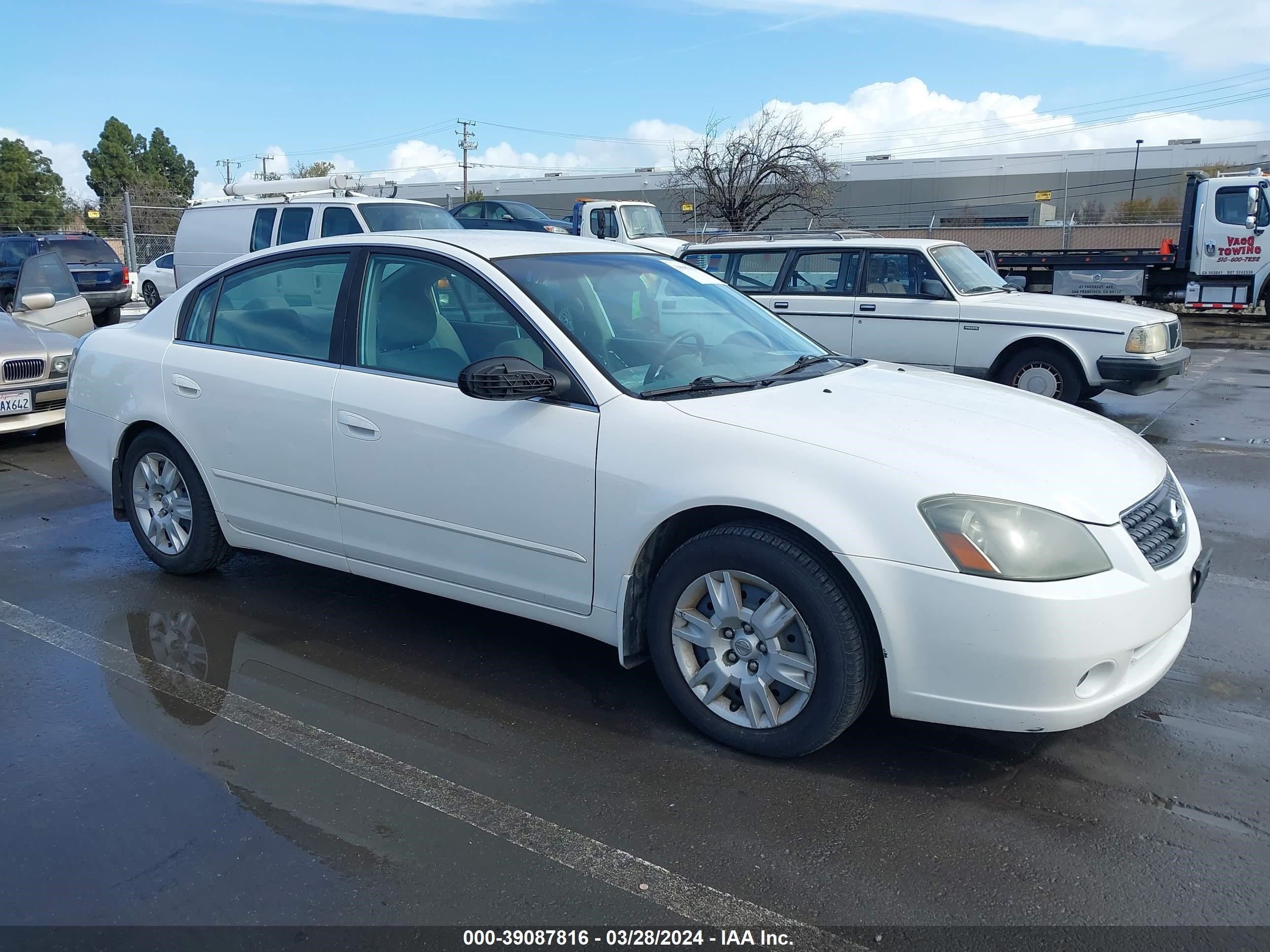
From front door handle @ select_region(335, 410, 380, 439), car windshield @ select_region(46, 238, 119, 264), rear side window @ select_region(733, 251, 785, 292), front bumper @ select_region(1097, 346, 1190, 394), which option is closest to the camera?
front door handle @ select_region(335, 410, 380, 439)

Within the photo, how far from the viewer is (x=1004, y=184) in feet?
193

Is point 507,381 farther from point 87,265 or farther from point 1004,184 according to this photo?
point 1004,184

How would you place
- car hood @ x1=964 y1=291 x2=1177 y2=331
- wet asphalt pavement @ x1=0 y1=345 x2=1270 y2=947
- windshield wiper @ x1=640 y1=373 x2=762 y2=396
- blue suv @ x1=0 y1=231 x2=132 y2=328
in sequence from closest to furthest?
wet asphalt pavement @ x1=0 y1=345 x2=1270 y2=947 → windshield wiper @ x1=640 y1=373 x2=762 y2=396 → car hood @ x1=964 y1=291 x2=1177 y2=331 → blue suv @ x1=0 y1=231 x2=132 y2=328

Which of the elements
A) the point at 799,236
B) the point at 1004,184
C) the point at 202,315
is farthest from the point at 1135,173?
the point at 202,315

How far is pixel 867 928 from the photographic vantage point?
8.62 feet

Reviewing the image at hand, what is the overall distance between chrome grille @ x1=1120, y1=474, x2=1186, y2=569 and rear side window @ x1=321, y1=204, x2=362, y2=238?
→ 11.0 metres

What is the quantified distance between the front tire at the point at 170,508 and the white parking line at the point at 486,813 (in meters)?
0.76

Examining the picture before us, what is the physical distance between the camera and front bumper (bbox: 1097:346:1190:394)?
924 cm

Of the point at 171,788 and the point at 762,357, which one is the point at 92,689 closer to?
the point at 171,788

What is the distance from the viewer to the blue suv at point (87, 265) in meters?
16.5

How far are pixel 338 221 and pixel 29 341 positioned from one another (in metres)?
4.70

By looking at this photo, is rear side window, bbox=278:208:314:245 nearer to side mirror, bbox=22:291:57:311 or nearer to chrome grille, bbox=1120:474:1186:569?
side mirror, bbox=22:291:57:311

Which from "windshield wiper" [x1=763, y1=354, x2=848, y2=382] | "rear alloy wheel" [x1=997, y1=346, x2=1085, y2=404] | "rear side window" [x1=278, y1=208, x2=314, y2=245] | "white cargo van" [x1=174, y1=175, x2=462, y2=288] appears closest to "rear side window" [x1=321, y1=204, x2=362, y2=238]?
"white cargo van" [x1=174, y1=175, x2=462, y2=288]

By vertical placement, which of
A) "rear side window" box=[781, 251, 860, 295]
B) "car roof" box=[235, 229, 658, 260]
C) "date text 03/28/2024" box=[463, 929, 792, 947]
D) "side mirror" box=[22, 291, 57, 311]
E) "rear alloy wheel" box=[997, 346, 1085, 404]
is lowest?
"date text 03/28/2024" box=[463, 929, 792, 947]
